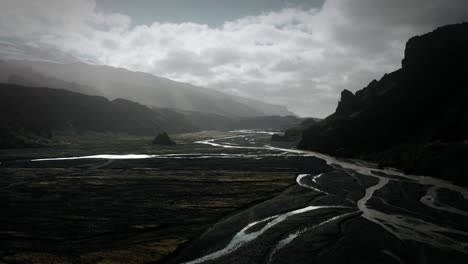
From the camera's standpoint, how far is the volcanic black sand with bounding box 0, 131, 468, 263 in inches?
1384

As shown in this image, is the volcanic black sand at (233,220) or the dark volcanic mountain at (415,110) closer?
the volcanic black sand at (233,220)

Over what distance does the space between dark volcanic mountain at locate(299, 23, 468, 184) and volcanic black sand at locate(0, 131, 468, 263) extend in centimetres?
3307

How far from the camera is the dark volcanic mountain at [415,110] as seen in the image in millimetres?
106375

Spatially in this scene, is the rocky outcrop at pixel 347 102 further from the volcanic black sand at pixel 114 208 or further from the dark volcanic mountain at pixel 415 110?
the volcanic black sand at pixel 114 208

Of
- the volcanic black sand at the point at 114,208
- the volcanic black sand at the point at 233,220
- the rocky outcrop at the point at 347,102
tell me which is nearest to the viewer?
the volcanic black sand at the point at 233,220

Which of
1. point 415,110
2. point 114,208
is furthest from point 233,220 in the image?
point 415,110

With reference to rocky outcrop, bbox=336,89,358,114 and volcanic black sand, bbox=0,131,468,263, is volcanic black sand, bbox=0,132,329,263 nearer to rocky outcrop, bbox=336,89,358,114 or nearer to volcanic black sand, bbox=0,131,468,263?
volcanic black sand, bbox=0,131,468,263

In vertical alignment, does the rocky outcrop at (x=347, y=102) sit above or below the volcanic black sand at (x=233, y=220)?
above

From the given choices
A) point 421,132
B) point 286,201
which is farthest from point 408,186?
point 421,132

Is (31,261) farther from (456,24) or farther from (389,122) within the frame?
(456,24)

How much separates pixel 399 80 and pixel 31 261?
150 metres

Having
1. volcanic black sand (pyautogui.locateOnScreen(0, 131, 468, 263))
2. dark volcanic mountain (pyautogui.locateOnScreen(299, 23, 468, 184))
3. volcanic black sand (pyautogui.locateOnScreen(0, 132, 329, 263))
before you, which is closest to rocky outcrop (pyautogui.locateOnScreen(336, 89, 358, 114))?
dark volcanic mountain (pyautogui.locateOnScreen(299, 23, 468, 184))

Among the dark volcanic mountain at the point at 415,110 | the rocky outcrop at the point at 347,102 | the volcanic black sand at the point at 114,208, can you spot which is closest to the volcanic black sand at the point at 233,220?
the volcanic black sand at the point at 114,208

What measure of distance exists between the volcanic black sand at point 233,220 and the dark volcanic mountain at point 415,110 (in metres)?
33.1
